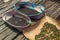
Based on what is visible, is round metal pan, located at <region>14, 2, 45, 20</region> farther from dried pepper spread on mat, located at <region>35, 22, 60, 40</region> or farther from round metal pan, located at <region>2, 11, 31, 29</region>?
dried pepper spread on mat, located at <region>35, 22, 60, 40</region>

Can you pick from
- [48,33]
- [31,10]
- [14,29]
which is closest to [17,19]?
[14,29]

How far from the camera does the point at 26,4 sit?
16.2ft

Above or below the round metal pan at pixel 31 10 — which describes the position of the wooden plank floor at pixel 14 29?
below

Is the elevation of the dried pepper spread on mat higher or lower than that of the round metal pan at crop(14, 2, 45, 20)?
lower

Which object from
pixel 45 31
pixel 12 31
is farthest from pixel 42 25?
pixel 12 31

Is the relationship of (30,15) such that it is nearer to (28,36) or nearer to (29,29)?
(29,29)

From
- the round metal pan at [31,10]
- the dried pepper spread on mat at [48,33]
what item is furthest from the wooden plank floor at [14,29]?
the dried pepper spread on mat at [48,33]

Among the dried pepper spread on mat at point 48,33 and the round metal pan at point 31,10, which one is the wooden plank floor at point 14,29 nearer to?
the round metal pan at point 31,10

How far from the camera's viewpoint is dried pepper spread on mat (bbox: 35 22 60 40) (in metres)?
3.81

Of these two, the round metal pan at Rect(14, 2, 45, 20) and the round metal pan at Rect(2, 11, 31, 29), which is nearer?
the round metal pan at Rect(2, 11, 31, 29)

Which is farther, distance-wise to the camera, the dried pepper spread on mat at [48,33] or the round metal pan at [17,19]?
the round metal pan at [17,19]

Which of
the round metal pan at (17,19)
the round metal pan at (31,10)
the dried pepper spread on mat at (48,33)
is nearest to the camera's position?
the dried pepper spread on mat at (48,33)

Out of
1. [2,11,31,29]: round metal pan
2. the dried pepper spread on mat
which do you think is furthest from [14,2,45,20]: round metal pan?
the dried pepper spread on mat

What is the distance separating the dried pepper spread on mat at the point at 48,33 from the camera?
12.5ft
